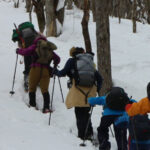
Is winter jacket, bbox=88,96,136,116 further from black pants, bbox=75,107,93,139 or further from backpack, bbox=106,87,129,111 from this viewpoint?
black pants, bbox=75,107,93,139

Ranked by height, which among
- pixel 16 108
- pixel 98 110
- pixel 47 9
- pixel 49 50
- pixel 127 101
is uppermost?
pixel 47 9

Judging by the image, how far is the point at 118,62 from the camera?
11414mm

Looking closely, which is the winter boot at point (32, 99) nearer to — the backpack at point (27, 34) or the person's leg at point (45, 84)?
the person's leg at point (45, 84)

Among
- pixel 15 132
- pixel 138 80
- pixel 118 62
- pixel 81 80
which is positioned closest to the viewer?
pixel 15 132

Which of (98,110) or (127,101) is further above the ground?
(127,101)

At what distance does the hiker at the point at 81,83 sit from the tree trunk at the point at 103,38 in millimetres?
2693

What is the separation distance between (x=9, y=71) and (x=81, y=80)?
414 cm

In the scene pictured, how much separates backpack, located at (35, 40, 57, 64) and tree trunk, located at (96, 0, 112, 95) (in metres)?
2.27

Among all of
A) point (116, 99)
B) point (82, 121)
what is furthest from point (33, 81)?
point (116, 99)

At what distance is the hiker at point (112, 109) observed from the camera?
171 inches

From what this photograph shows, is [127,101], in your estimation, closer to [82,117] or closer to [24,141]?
[82,117]

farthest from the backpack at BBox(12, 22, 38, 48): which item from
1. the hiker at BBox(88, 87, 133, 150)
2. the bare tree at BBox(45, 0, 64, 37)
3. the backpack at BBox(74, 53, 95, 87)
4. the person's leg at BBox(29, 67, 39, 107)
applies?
the bare tree at BBox(45, 0, 64, 37)

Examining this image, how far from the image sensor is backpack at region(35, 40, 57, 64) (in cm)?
588

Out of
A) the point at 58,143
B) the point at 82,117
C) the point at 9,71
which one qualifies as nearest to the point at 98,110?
the point at 82,117
